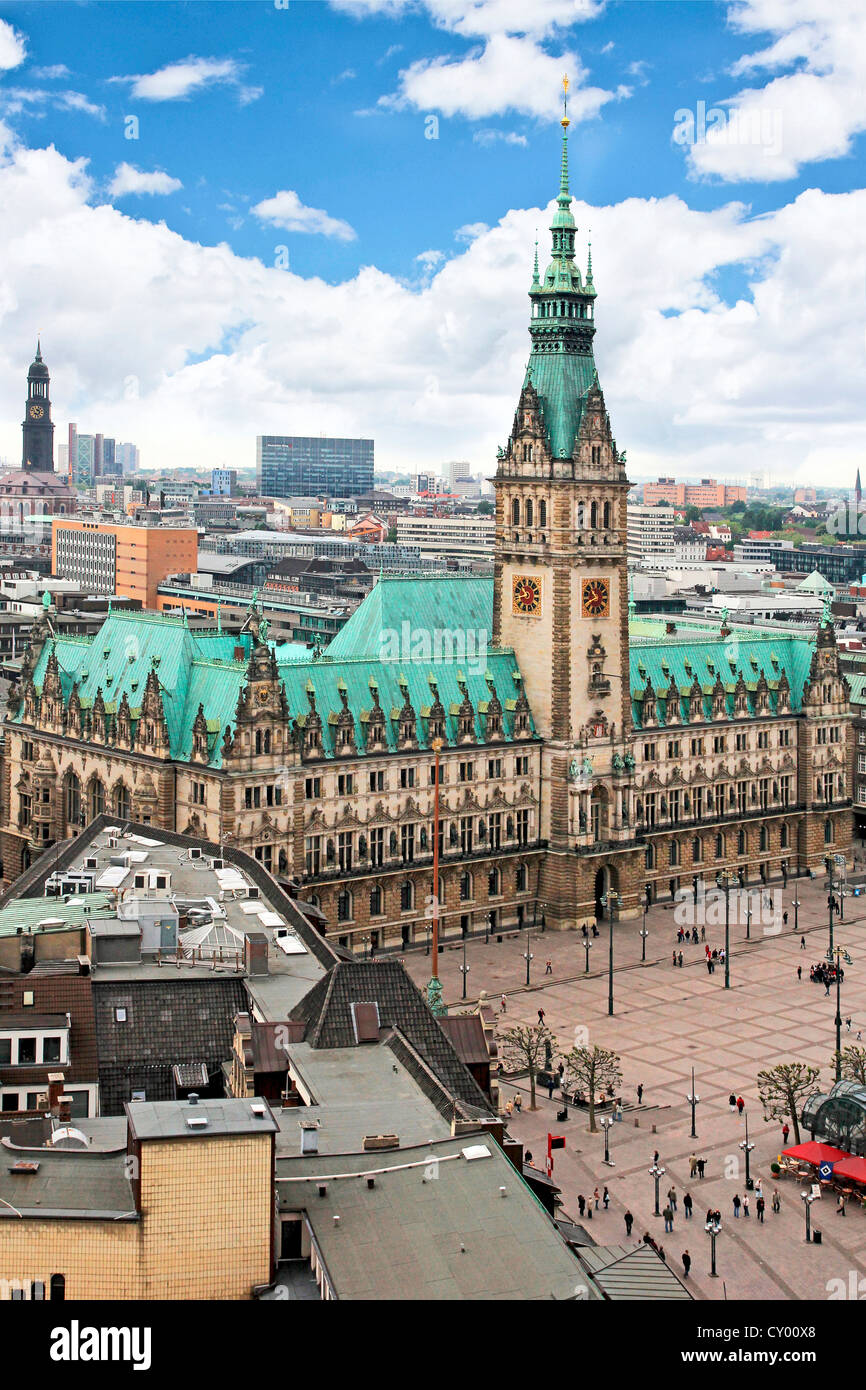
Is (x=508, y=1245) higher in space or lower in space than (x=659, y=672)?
lower

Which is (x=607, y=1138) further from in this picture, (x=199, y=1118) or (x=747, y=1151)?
(x=199, y=1118)

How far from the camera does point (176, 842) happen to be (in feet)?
401

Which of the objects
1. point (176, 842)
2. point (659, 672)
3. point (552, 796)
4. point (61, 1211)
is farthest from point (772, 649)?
point (61, 1211)

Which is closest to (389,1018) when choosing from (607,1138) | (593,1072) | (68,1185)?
(68,1185)

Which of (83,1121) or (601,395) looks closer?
(83,1121)

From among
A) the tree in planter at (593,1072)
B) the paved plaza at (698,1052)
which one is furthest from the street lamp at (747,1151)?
the tree in planter at (593,1072)

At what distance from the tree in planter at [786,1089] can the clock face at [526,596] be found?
60.3 meters

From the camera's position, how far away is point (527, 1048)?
372 feet

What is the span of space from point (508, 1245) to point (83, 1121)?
21.0 metres

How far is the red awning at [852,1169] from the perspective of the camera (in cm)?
9975

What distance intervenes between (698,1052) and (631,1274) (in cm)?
6362

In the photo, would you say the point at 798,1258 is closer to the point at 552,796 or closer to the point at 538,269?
the point at 552,796

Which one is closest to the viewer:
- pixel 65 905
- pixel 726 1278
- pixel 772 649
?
pixel 726 1278
